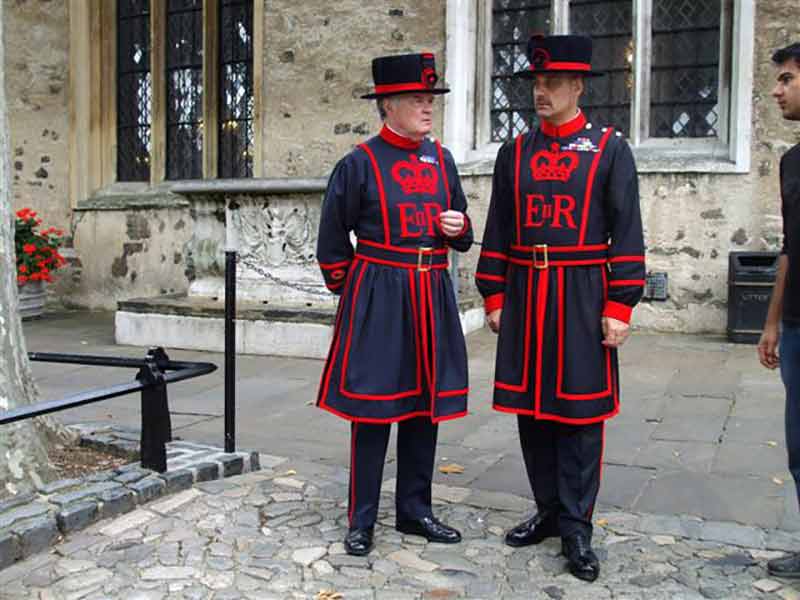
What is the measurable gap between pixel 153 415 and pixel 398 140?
1669mm

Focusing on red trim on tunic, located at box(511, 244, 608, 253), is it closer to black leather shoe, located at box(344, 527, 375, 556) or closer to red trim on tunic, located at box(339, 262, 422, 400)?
red trim on tunic, located at box(339, 262, 422, 400)

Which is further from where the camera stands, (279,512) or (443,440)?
(443,440)

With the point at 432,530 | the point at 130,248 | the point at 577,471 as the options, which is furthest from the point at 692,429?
the point at 130,248

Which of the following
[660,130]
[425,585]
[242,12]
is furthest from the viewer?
[242,12]

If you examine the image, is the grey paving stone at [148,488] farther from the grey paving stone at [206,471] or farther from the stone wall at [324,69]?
the stone wall at [324,69]

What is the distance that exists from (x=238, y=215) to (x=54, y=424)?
3.97 m

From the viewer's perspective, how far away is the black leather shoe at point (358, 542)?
145 inches

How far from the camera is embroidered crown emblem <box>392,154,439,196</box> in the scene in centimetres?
374

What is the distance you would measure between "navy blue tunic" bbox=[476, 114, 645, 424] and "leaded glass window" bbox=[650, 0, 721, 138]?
641 centimetres

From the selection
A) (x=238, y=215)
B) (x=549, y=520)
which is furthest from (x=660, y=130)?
(x=549, y=520)

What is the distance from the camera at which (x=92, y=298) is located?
12.6 metres

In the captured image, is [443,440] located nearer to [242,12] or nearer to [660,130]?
[660,130]

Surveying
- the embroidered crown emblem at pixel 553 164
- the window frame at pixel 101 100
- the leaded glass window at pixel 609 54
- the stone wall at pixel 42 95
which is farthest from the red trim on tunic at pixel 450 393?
the stone wall at pixel 42 95

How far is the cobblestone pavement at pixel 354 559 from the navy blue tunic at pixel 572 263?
1.90 feet
